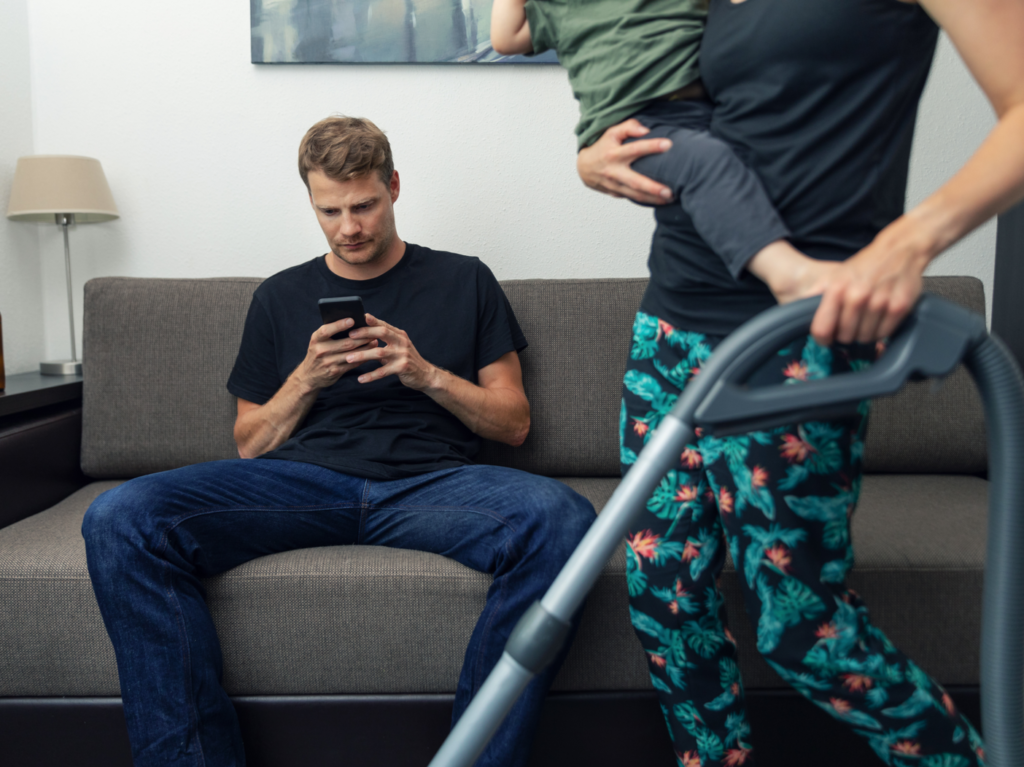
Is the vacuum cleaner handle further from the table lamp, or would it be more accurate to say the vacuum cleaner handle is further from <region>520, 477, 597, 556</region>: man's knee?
the table lamp

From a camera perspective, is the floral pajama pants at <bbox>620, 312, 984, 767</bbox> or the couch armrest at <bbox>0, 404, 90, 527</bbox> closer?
the floral pajama pants at <bbox>620, 312, 984, 767</bbox>

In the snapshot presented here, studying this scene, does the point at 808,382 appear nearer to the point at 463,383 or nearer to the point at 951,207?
the point at 951,207

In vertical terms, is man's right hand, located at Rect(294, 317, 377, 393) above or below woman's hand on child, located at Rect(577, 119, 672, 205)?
below

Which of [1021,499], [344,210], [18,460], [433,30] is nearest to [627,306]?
[344,210]

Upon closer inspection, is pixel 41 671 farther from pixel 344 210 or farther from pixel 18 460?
pixel 344 210

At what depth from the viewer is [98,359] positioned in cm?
175

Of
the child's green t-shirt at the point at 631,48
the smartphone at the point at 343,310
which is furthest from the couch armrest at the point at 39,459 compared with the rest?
the child's green t-shirt at the point at 631,48

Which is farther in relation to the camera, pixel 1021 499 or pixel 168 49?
pixel 168 49

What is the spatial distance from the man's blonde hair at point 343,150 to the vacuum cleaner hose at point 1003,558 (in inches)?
46.3

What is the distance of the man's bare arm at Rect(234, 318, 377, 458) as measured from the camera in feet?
4.59

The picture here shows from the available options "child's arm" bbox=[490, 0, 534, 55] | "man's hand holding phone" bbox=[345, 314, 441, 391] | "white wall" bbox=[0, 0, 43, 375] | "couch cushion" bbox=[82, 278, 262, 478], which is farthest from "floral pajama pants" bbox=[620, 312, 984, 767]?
"white wall" bbox=[0, 0, 43, 375]

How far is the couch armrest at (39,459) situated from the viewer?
1.47 m

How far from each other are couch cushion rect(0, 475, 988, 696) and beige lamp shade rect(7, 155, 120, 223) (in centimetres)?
97

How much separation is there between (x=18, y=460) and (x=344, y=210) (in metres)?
0.81
